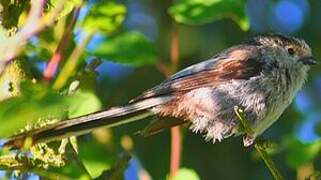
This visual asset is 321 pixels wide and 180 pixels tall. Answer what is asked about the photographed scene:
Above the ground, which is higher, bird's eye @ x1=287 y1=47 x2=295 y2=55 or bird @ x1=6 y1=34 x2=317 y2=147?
bird's eye @ x1=287 y1=47 x2=295 y2=55

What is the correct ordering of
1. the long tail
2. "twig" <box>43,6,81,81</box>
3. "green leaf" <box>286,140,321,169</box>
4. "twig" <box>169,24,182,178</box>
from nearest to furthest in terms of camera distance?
the long tail, "twig" <box>43,6,81,81</box>, "twig" <box>169,24,182,178</box>, "green leaf" <box>286,140,321,169</box>

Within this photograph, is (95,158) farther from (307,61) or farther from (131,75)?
(131,75)

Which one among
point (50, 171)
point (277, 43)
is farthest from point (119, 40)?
point (277, 43)

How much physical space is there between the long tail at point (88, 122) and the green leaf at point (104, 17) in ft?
1.16

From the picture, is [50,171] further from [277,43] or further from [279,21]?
[279,21]

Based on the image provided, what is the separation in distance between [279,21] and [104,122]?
3.92 meters

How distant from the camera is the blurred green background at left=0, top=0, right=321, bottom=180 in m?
2.32

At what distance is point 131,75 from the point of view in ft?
20.4

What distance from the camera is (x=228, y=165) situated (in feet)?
20.0

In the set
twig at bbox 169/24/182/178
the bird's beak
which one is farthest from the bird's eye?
twig at bbox 169/24/182/178

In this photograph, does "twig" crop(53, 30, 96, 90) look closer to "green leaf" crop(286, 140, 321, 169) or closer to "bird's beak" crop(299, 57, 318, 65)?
"green leaf" crop(286, 140, 321, 169)

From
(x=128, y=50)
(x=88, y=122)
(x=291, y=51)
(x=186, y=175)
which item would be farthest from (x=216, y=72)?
(x=186, y=175)

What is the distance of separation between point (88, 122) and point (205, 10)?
2.17ft

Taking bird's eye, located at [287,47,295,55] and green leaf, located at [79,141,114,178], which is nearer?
green leaf, located at [79,141,114,178]
